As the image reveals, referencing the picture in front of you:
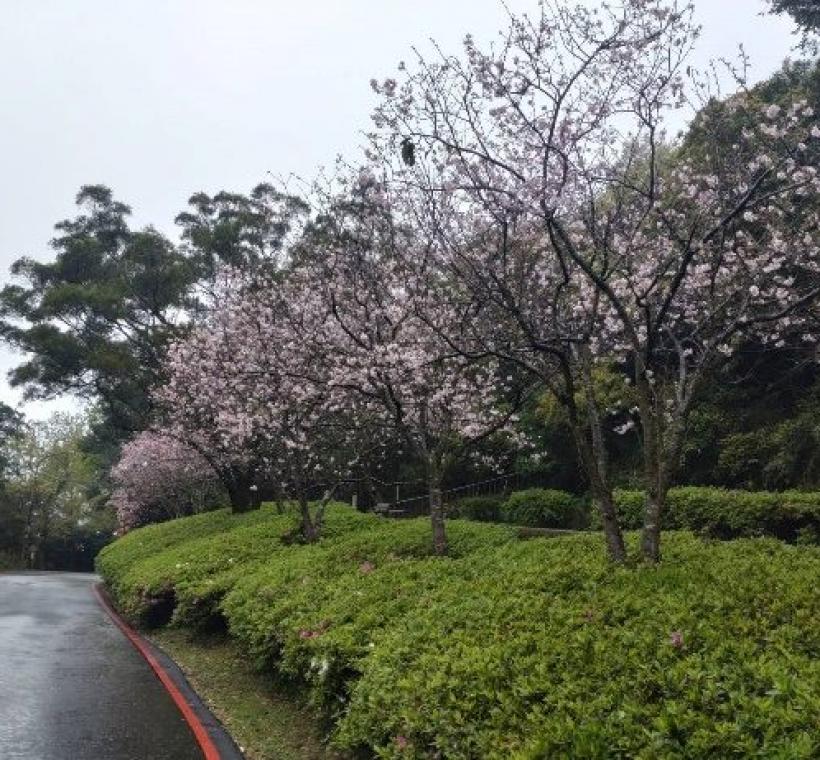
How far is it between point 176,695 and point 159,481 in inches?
1114

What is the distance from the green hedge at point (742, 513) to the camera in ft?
35.4

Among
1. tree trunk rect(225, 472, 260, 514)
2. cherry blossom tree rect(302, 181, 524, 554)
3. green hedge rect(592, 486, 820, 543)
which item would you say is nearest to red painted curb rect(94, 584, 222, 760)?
cherry blossom tree rect(302, 181, 524, 554)

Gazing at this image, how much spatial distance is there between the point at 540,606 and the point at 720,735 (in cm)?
278

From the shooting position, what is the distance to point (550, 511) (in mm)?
16078

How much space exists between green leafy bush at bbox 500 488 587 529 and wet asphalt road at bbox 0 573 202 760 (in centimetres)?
791

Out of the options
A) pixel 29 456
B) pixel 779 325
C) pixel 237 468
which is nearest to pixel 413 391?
pixel 779 325

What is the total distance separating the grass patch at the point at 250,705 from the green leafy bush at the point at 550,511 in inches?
266

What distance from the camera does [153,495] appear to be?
37.9 m

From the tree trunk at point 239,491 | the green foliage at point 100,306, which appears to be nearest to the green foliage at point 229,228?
the green foliage at point 100,306

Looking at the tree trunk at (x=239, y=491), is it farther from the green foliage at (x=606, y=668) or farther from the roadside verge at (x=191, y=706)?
the green foliage at (x=606, y=668)

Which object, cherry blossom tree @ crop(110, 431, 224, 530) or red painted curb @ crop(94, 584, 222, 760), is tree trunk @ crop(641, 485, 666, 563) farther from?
cherry blossom tree @ crop(110, 431, 224, 530)

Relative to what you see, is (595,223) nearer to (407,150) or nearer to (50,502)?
(407,150)

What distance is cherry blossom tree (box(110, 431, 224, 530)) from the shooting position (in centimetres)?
3111

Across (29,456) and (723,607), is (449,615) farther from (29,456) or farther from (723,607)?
(29,456)
